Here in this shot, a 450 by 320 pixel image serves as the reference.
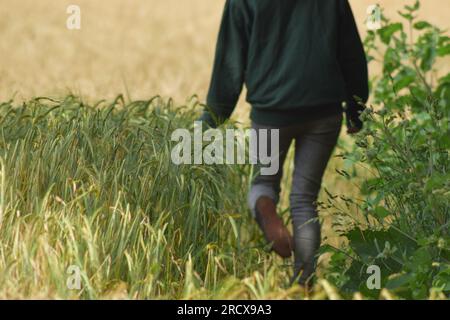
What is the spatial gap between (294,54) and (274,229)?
2.65 feet

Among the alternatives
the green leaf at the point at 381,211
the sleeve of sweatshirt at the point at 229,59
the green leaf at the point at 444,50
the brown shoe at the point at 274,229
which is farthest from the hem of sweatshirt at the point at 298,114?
the green leaf at the point at 444,50

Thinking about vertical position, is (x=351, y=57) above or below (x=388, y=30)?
below

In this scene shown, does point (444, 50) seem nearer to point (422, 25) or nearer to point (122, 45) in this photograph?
point (422, 25)

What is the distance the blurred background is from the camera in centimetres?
896

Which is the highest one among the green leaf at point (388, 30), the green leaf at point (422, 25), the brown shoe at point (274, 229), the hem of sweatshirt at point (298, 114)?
the green leaf at point (422, 25)

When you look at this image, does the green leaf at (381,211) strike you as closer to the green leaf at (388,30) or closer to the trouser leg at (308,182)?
the trouser leg at (308,182)

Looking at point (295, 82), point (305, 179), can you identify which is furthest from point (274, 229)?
point (295, 82)

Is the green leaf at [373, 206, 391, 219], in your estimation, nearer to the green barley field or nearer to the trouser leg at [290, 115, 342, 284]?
the green barley field

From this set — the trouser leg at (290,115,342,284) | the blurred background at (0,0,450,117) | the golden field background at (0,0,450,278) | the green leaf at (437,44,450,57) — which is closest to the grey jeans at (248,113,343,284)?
the trouser leg at (290,115,342,284)

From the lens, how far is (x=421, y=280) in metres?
3.38

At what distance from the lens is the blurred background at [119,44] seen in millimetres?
8961

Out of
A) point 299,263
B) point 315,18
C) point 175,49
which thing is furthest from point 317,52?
point 175,49

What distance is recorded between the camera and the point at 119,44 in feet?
37.3

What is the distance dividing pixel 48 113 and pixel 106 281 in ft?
4.63
